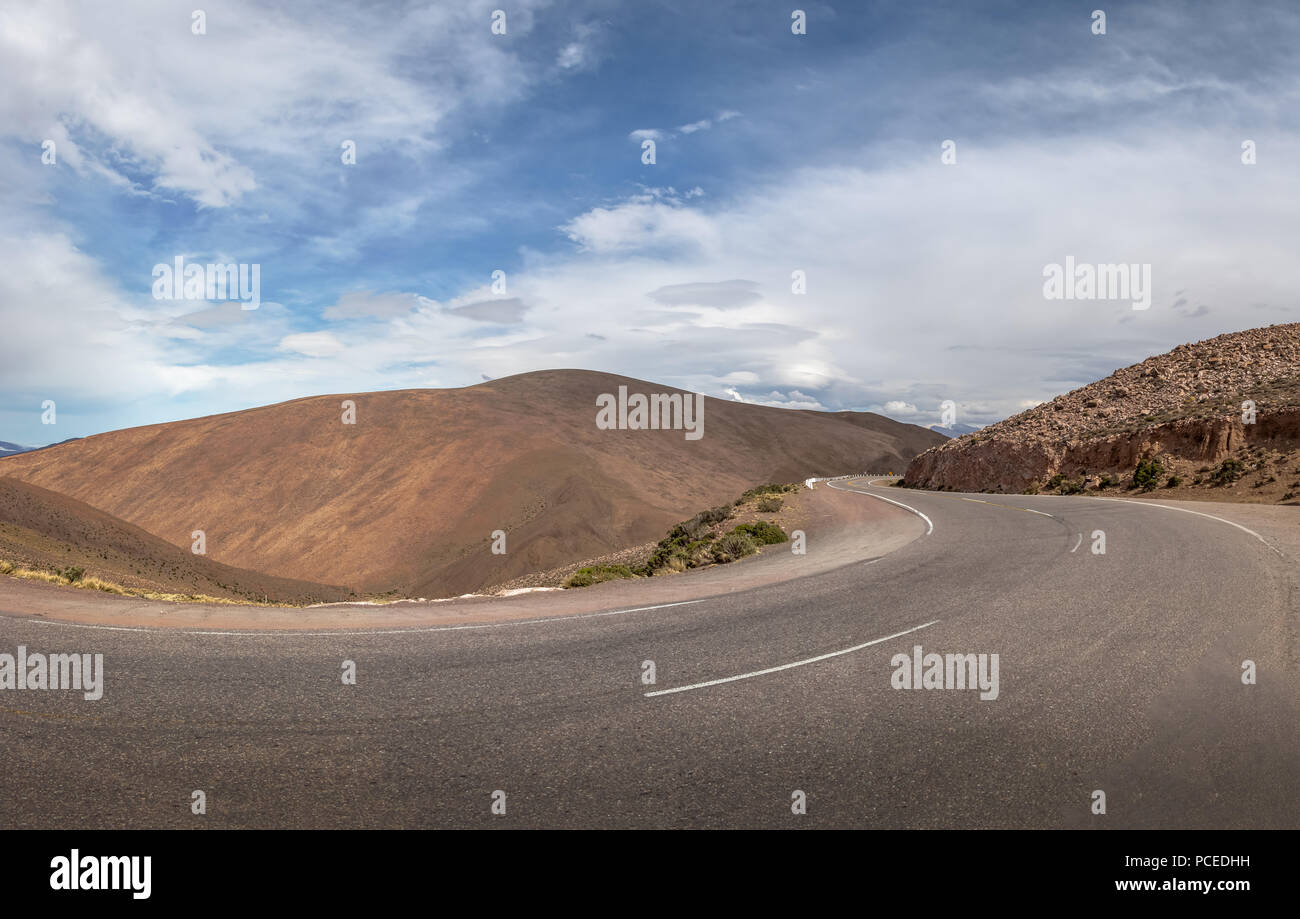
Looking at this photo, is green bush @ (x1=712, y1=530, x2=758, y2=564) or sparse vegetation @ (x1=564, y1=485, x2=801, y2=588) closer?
sparse vegetation @ (x1=564, y1=485, x2=801, y2=588)

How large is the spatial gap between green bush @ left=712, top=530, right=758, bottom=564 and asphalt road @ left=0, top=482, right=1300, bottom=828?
8.21m

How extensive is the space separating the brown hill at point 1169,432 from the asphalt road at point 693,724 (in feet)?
82.3

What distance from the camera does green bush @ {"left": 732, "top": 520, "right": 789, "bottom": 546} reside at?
2141 centimetres

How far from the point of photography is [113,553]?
31.5m

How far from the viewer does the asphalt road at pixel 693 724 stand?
4848 millimetres

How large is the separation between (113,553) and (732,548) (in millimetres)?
29195
